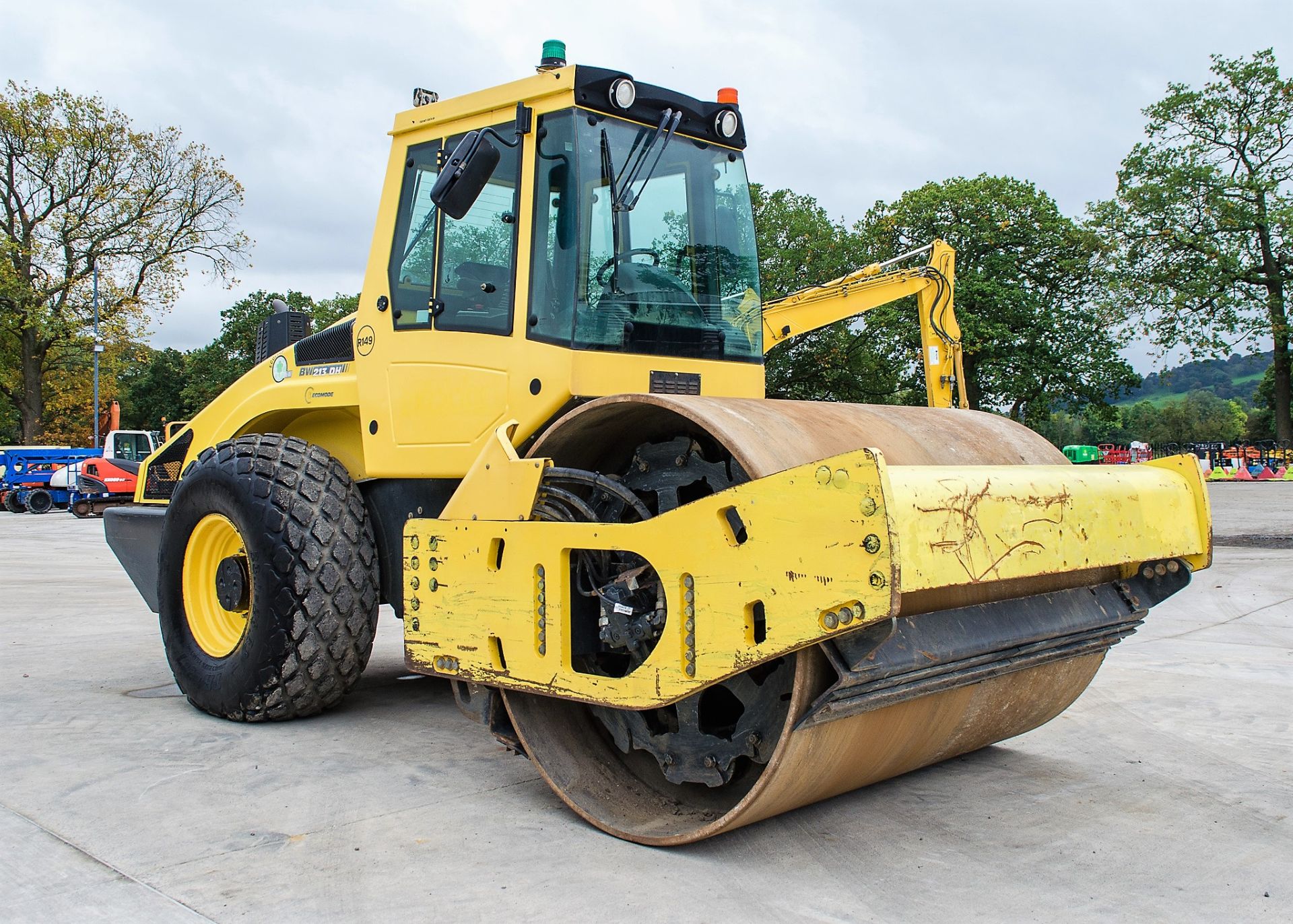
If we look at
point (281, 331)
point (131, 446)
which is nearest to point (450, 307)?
point (281, 331)

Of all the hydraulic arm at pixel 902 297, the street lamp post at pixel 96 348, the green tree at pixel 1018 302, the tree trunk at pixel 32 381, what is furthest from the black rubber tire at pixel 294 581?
the tree trunk at pixel 32 381

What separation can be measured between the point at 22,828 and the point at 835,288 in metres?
7.43

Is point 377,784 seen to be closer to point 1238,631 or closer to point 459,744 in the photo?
point 459,744

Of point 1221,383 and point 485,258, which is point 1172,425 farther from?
point 485,258

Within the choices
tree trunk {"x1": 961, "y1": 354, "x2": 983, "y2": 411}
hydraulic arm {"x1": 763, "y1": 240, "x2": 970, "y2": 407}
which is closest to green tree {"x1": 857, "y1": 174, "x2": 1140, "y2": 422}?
tree trunk {"x1": 961, "y1": 354, "x2": 983, "y2": 411}

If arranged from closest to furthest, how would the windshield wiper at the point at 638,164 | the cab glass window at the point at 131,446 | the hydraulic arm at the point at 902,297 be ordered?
the windshield wiper at the point at 638,164, the hydraulic arm at the point at 902,297, the cab glass window at the point at 131,446

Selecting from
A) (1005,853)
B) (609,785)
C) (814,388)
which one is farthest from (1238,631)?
(814,388)

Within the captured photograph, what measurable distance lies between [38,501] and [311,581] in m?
26.3

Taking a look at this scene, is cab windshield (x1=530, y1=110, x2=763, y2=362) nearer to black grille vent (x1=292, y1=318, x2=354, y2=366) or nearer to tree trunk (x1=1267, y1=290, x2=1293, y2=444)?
black grille vent (x1=292, y1=318, x2=354, y2=366)

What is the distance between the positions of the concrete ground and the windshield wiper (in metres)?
2.34

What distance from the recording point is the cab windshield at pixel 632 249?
451 cm

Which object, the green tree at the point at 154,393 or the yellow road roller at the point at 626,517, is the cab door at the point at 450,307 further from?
the green tree at the point at 154,393

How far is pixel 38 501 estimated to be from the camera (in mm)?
27672

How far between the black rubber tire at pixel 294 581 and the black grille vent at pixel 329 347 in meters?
0.46
